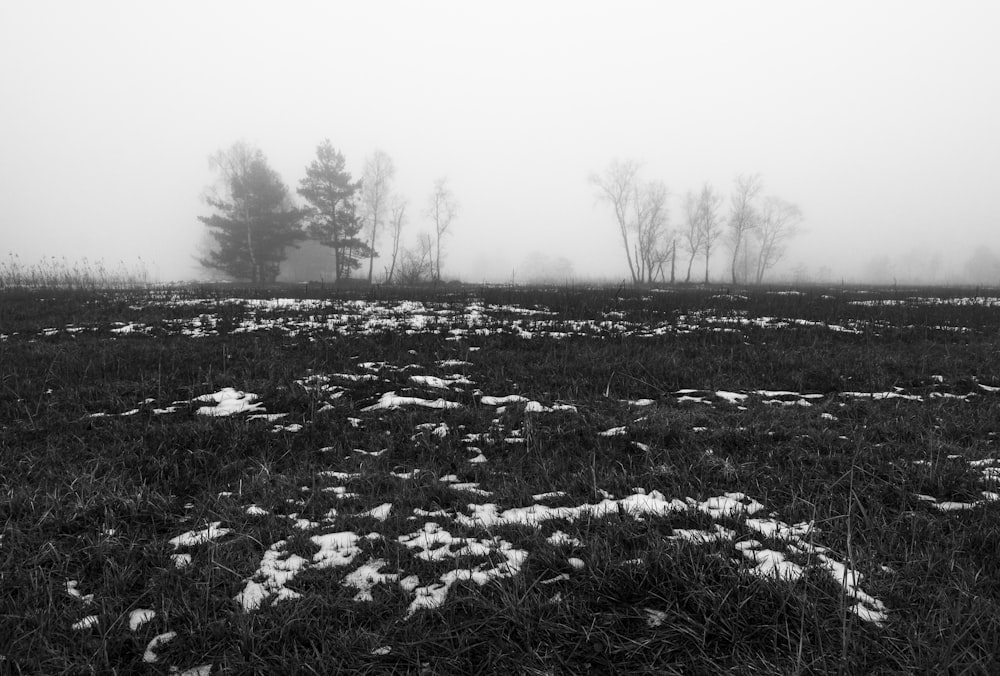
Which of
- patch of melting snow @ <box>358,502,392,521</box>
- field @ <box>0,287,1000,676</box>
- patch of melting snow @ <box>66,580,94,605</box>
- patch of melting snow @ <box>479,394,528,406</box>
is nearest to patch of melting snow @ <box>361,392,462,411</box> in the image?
field @ <box>0,287,1000,676</box>

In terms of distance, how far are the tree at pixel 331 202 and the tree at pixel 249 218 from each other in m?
1.63

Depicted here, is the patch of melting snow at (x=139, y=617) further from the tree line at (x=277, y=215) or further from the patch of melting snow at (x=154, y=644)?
the tree line at (x=277, y=215)

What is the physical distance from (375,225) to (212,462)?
41.6 meters

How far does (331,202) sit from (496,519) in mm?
40470

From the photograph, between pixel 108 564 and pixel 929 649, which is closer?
pixel 929 649

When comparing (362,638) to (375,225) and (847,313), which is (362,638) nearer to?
(847,313)

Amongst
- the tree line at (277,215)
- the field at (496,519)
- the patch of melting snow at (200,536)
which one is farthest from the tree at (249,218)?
the patch of melting snow at (200,536)

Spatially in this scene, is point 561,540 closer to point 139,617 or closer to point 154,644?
point 154,644

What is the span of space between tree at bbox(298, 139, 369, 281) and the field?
34.4 meters

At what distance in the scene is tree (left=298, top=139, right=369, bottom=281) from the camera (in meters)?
37.8

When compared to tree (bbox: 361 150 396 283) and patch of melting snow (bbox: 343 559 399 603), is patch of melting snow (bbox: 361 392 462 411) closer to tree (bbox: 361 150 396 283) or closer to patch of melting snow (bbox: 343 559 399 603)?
patch of melting snow (bbox: 343 559 399 603)

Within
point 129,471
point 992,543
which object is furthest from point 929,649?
point 129,471

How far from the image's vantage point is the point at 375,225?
41.9 meters

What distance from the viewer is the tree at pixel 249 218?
35094mm
